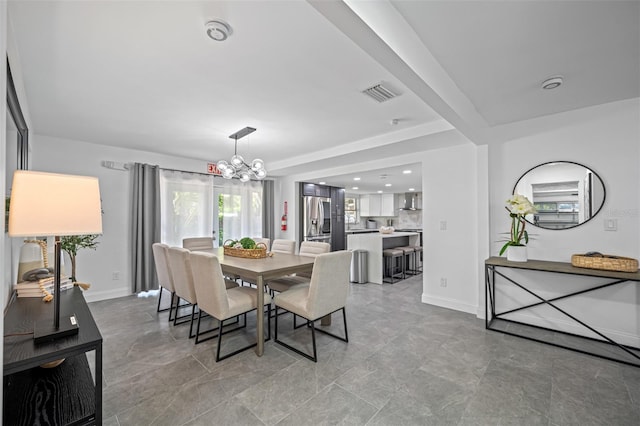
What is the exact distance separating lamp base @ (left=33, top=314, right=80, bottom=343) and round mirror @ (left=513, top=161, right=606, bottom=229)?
3.87 m

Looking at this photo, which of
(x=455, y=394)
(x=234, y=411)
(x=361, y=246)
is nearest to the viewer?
(x=234, y=411)

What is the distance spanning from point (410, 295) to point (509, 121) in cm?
270

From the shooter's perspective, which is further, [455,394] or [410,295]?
[410,295]

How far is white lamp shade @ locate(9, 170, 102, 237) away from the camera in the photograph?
3.45 feet

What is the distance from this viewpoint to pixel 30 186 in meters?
1.09

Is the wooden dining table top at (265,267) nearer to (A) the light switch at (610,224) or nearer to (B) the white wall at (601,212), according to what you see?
(B) the white wall at (601,212)

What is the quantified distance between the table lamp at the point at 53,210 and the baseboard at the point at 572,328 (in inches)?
156

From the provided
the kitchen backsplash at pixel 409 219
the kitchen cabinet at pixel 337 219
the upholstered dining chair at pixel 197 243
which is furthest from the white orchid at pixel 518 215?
the kitchen backsplash at pixel 409 219

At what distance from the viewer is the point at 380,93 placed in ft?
8.14

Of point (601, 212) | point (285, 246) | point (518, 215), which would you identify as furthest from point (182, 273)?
point (601, 212)

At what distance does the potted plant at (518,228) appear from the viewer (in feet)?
9.39

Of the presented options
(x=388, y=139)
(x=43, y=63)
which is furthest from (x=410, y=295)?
(x=43, y=63)

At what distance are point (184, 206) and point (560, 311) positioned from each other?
543cm

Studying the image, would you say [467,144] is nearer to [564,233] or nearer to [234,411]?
[564,233]
